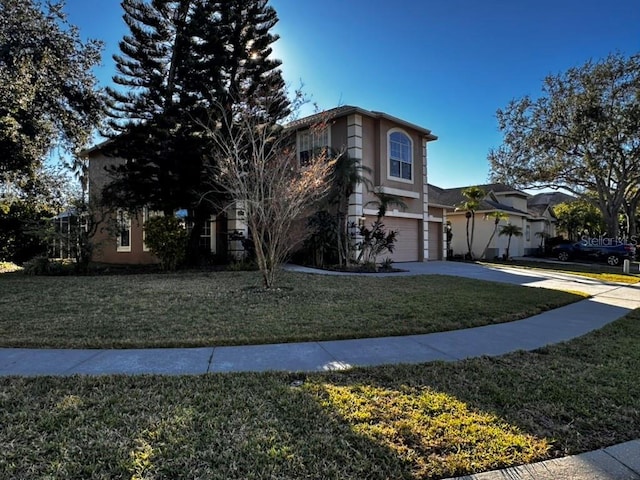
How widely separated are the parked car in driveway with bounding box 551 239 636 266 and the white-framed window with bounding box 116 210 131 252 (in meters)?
25.4

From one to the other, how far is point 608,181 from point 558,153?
3775 mm

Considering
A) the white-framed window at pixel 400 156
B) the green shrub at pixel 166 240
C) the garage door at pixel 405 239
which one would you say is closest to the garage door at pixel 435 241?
the garage door at pixel 405 239

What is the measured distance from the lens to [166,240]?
13562 mm

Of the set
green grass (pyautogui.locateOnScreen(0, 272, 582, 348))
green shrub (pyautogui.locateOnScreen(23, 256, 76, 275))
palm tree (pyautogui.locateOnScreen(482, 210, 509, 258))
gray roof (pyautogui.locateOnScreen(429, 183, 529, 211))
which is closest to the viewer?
green grass (pyautogui.locateOnScreen(0, 272, 582, 348))

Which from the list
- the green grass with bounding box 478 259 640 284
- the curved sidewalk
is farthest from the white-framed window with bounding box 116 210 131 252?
the green grass with bounding box 478 259 640 284

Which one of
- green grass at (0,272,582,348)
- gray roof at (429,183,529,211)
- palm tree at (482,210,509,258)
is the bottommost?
green grass at (0,272,582,348)

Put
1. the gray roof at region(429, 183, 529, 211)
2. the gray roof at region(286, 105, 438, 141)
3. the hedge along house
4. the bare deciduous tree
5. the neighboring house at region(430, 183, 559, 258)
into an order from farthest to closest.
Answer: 1. the gray roof at region(429, 183, 529, 211)
2. the neighboring house at region(430, 183, 559, 258)
3. the hedge along house
4. the gray roof at region(286, 105, 438, 141)
5. the bare deciduous tree

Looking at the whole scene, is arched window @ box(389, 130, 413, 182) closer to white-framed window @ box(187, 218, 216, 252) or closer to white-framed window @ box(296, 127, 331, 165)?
white-framed window @ box(296, 127, 331, 165)

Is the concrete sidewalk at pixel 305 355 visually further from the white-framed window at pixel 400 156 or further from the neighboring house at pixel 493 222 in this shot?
the neighboring house at pixel 493 222

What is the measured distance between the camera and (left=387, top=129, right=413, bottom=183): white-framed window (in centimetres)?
1731

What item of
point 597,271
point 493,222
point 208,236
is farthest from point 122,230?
point 493,222

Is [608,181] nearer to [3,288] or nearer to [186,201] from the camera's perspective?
[186,201]

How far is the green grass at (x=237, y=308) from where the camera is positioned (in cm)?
554

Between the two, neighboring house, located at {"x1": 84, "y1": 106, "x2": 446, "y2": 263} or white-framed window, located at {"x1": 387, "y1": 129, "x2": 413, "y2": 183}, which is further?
white-framed window, located at {"x1": 387, "y1": 129, "x2": 413, "y2": 183}
